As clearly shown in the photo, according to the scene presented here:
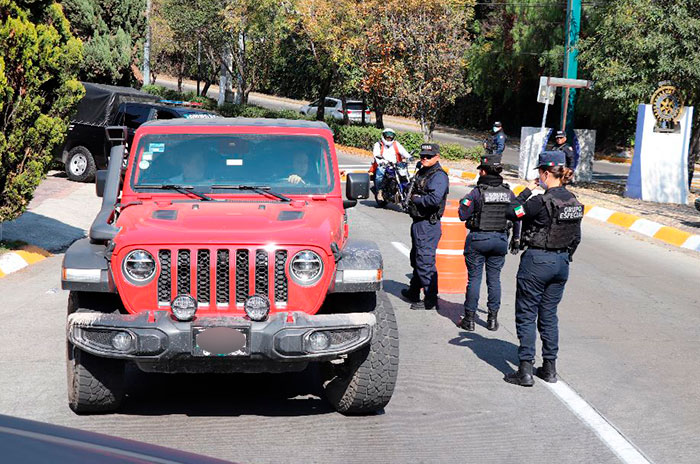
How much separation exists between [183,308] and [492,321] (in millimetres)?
4329

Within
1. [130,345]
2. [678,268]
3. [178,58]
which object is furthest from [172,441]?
[178,58]

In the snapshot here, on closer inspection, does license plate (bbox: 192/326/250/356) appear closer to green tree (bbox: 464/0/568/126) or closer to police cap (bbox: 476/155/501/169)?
police cap (bbox: 476/155/501/169)

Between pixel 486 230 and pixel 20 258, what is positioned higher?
pixel 486 230

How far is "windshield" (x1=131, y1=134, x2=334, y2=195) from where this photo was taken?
702 centimetres

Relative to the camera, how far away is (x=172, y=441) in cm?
564

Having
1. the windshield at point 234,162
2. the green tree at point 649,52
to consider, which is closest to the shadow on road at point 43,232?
the windshield at point 234,162

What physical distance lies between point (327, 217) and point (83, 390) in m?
1.99

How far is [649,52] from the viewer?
75.3 ft

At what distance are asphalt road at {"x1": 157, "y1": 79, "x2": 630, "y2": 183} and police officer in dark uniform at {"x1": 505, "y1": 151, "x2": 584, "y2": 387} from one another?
923 inches

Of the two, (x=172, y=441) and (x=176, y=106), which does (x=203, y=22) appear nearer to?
(x=176, y=106)

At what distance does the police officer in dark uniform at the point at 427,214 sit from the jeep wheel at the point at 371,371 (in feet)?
11.6

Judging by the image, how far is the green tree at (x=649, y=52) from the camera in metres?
22.2

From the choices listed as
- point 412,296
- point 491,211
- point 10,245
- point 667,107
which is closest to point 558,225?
point 491,211

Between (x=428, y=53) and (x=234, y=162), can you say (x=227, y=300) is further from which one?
(x=428, y=53)
